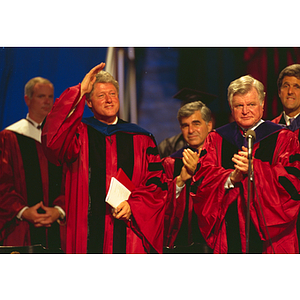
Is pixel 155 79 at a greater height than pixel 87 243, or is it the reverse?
pixel 155 79

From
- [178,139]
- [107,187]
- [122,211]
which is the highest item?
[178,139]

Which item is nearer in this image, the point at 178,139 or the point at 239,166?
the point at 239,166

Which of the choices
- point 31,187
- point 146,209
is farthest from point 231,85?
point 31,187

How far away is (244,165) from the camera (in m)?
4.72

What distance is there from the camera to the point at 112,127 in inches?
203

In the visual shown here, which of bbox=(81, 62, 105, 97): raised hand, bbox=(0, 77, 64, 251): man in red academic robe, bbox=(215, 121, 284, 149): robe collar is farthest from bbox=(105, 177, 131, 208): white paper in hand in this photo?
bbox=(215, 121, 284, 149): robe collar

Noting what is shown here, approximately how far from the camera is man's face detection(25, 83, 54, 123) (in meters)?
5.39

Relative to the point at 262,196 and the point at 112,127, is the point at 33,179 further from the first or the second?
the point at 262,196

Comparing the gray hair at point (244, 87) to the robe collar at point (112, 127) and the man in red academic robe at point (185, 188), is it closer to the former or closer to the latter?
the man in red academic robe at point (185, 188)

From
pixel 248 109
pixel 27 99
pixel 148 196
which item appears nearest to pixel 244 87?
pixel 248 109

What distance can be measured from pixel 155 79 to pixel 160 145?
0.79m

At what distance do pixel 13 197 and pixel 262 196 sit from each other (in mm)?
2862

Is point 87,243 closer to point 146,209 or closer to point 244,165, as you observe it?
point 146,209

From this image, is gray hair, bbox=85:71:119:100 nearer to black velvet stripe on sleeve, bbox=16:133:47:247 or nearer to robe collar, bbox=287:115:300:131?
black velvet stripe on sleeve, bbox=16:133:47:247
